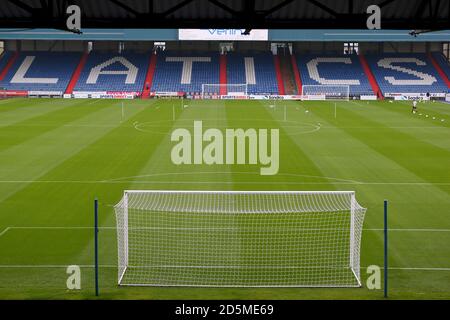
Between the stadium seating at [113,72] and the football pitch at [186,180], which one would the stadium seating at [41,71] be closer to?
the stadium seating at [113,72]

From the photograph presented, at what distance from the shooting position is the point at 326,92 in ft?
245

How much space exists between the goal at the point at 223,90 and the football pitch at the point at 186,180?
1989 centimetres

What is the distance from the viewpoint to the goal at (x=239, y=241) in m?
14.3

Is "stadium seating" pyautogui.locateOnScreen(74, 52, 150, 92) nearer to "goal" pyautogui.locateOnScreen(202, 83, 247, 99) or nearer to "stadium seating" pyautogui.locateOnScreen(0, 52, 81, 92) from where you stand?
"stadium seating" pyautogui.locateOnScreen(0, 52, 81, 92)

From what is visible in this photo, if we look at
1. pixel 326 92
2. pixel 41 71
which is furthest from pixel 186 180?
pixel 41 71

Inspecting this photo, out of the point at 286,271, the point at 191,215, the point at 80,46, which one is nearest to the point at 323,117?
the point at 191,215

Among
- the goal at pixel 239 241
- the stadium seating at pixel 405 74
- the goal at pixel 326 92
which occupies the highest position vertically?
the stadium seating at pixel 405 74

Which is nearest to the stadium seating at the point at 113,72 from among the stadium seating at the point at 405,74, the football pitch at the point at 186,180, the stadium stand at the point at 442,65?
the football pitch at the point at 186,180

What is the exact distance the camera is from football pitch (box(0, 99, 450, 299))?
1399cm

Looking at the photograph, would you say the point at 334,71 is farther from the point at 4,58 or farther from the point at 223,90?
the point at 4,58

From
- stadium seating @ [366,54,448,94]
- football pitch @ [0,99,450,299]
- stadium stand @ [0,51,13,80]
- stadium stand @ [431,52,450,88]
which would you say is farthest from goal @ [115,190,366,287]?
stadium stand @ [0,51,13,80]

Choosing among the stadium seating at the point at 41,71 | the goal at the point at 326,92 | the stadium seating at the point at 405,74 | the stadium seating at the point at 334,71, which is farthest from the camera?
the stadium seating at the point at 334,71

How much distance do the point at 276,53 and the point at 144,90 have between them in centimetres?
1881

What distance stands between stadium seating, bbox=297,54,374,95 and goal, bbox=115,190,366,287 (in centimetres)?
5650
